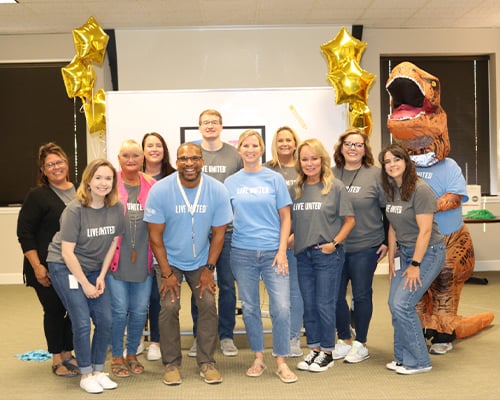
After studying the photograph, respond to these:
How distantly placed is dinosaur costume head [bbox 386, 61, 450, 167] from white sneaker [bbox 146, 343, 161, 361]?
6.90 feet

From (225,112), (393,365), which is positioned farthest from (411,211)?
(225,112)

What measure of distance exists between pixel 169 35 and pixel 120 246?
4.35 m

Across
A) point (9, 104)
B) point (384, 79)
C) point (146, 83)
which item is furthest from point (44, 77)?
point (384, 79)

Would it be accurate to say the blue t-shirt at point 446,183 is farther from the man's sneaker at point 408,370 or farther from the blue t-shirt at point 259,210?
the blue t-shirt at point 259,210

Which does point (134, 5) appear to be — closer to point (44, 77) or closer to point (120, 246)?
point (44, 77)

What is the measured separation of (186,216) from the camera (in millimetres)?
3434

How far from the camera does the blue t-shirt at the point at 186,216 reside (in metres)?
3.42

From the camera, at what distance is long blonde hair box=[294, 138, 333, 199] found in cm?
363

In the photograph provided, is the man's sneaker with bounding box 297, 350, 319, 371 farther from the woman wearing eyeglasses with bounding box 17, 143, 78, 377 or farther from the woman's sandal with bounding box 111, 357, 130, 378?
the woman wearing eyeglasses with bounding box 17, 143, 78, 377

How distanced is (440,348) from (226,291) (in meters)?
1.45

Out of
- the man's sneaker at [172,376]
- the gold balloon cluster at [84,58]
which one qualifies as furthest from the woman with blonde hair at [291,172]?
the gold balloon cluster at [84,58]

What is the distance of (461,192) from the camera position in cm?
415

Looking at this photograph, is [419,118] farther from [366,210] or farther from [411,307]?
[411,307]

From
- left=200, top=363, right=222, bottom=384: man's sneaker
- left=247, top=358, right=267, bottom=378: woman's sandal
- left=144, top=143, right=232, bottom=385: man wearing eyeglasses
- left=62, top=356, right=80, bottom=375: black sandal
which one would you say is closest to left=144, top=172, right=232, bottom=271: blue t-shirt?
A: left=144, top=143, right=232, bottom=385: man wearing eyeglasses
